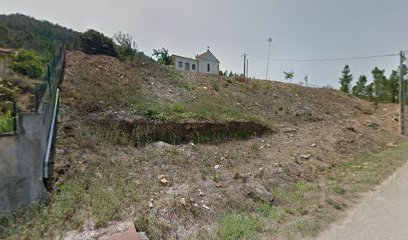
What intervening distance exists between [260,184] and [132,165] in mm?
3221

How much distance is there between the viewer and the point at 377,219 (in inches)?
201

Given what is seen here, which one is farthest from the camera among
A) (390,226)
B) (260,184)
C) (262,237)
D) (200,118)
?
A: (200,118)

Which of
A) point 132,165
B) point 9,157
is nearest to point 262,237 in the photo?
point 132,165

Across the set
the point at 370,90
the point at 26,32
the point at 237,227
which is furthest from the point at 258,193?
the point at 26,32

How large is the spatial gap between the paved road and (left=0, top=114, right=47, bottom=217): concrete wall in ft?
17.0

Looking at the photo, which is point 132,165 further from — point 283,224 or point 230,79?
point 230,79

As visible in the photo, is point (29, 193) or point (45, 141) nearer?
point (29, 193)

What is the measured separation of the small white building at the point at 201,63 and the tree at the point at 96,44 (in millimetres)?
18024

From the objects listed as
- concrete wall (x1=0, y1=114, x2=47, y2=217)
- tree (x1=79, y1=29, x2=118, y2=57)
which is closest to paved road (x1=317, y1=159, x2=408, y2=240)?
concrete wall (x1=0, y1=114, x2=47, y2=217)

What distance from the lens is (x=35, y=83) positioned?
8.30 metres

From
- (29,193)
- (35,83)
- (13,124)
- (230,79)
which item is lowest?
(29,193)

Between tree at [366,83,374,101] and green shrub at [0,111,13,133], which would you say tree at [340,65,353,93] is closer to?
tree at [366,83,374,101]

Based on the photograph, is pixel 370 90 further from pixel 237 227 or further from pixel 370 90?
pixel 237 227

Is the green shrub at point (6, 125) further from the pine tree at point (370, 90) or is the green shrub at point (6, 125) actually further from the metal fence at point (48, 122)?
the pine tree at point (370, 90)
